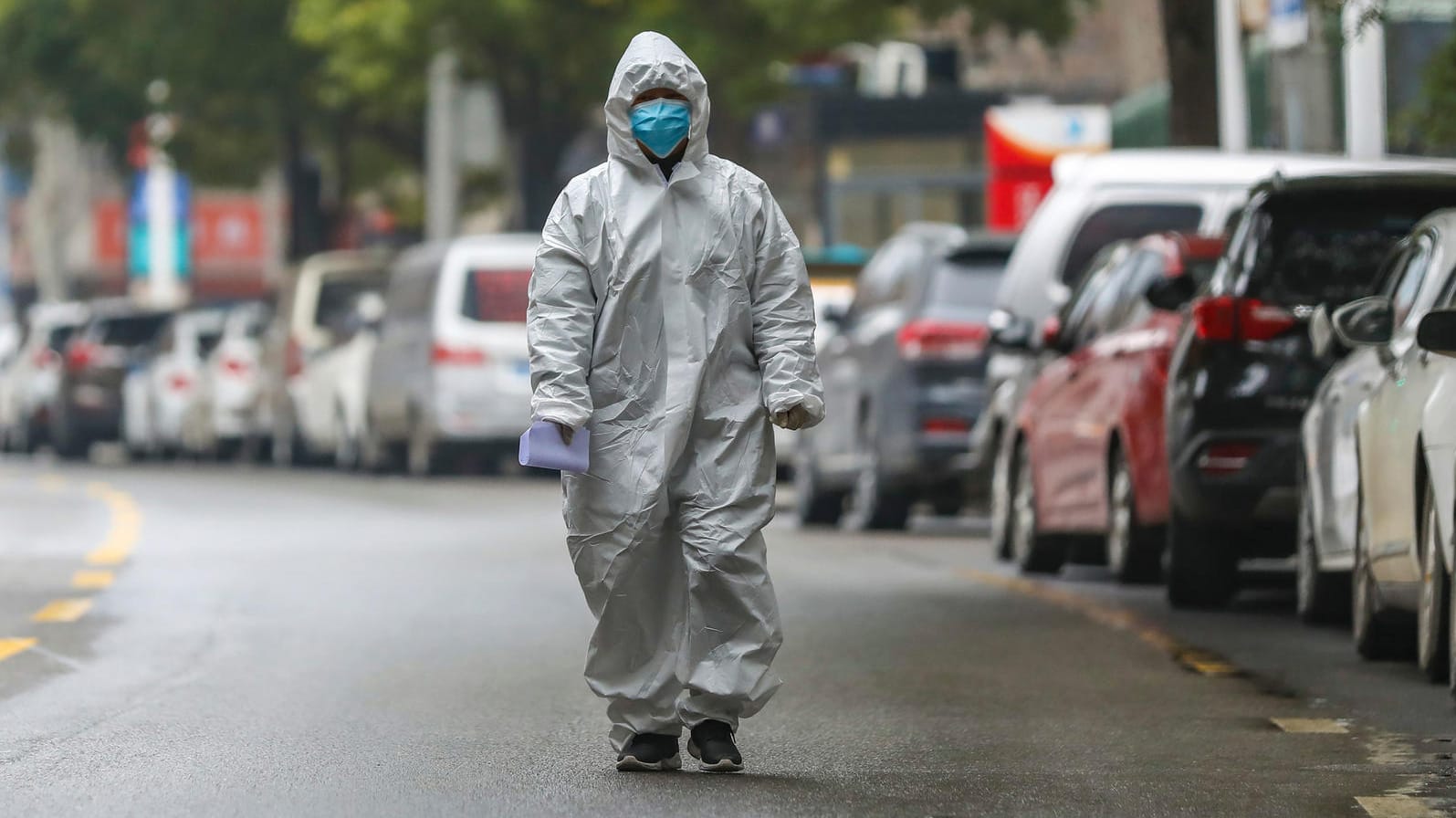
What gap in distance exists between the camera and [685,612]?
859cm

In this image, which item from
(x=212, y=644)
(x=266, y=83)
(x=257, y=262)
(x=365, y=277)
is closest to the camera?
(x=212, y=644)

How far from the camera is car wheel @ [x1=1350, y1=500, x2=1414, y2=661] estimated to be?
37.1 ft

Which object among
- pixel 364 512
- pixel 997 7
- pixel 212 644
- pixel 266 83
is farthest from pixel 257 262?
pixel 212 644

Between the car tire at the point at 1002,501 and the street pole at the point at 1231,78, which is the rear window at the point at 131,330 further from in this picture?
the car tire at the point at 1002,501

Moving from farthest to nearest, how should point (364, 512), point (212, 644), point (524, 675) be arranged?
point (364, 512) < point (212, 644) < point (524, 675)

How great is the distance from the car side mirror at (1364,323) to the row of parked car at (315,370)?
1469 centimetres

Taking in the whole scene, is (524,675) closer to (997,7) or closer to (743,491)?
(743,491)

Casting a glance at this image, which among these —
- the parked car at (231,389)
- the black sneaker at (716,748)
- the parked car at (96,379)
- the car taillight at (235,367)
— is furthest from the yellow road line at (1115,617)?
the parked car at (96,379)

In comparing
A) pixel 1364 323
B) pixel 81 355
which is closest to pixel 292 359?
pixel 81 355

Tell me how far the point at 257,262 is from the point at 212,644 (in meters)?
74.2

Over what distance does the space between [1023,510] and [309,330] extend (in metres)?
15.8

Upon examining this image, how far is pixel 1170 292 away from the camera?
1386cm

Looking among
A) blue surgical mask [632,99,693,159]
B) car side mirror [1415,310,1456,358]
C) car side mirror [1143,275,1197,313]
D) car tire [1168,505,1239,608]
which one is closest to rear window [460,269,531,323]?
car side mirror [1143,275,1197,313]

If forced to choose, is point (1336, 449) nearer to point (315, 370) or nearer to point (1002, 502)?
point (1002, 502)
